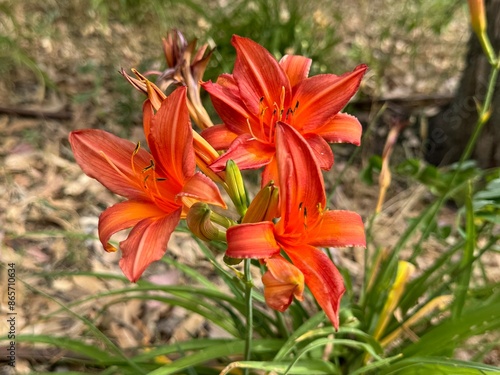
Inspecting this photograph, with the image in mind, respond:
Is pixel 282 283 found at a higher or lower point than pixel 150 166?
lower

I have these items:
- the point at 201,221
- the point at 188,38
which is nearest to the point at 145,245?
the point at 201,221

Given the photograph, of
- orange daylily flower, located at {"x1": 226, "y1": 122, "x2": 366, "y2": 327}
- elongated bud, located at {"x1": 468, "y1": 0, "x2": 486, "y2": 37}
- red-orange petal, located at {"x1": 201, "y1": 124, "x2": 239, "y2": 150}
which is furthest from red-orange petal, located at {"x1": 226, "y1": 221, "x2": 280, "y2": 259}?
elongated bud, located at {"x1": 468, "y1": 0, "x2": 486, "y2": 37}

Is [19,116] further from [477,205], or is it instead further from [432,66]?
[432,66]

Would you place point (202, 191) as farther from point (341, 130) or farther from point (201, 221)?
point (341, 130)

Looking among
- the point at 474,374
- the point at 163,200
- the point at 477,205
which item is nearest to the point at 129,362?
the point at 163,200

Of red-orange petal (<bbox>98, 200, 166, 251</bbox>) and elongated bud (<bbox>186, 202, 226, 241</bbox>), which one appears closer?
elongated bud (<bbox>186, 202, 226, 241</bbox>)

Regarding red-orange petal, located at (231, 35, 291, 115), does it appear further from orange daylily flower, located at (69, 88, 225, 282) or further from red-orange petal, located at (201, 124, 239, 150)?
orange daylily flower, located at (69, 88, 225, 282)
